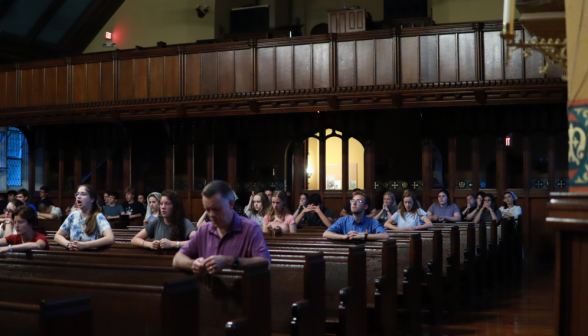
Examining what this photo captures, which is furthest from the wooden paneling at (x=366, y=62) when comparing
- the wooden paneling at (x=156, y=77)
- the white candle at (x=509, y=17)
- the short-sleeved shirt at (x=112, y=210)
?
the white candle at (x=509, y=17)

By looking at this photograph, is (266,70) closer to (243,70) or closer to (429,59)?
(243,70)

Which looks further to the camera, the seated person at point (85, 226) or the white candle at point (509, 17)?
the seated person at point (85, 226)

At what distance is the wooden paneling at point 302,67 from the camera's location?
11.5 m

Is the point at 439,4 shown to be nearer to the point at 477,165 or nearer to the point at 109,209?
the point at 477,165

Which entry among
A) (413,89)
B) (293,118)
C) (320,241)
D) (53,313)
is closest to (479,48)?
(413,89)

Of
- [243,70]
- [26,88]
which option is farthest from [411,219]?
[26,88]

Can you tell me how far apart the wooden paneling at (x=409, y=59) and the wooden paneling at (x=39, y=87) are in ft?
25.3

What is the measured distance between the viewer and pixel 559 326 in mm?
1936

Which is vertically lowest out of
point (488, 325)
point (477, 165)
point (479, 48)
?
point (488, 325)

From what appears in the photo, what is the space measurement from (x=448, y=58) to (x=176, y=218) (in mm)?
7029

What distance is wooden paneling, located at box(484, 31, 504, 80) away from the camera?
10523mm

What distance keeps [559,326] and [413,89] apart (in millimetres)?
9054

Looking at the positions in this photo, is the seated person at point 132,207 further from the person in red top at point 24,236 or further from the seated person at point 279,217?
the person in red top at point 24,236

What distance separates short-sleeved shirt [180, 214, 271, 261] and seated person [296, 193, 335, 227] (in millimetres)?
5068
